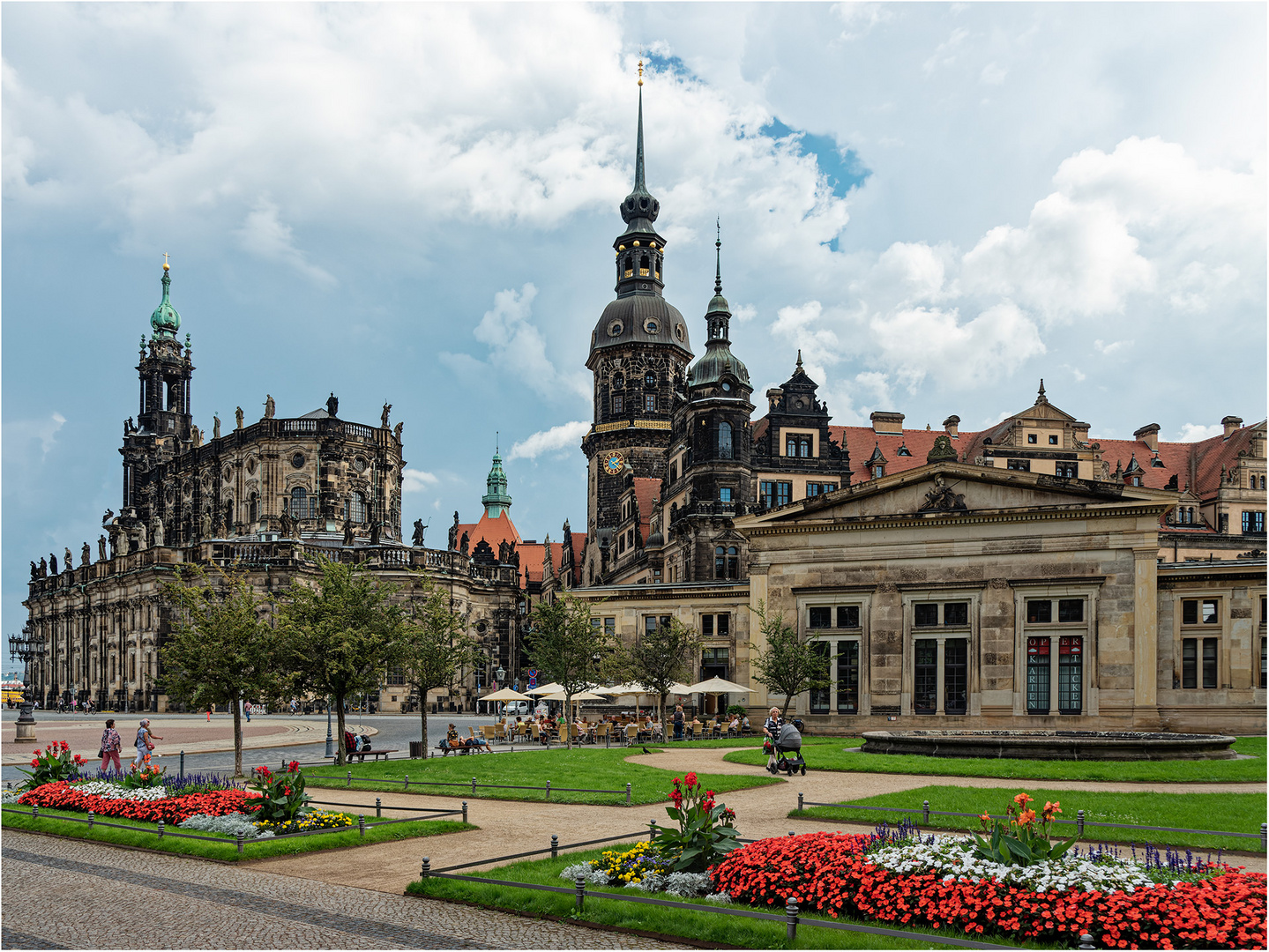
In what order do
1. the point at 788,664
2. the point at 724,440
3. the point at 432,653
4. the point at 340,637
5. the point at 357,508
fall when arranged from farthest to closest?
the point at 357,508
the point at 724,440
the point at 788,664
the point at 432,653
the point at 340,637

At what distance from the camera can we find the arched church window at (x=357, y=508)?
101 metres

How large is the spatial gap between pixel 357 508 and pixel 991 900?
94481 mm

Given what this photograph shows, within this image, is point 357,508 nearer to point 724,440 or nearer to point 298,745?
point 724,440

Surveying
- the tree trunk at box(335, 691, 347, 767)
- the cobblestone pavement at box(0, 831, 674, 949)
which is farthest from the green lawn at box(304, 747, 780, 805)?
the cobblestone pavement at box(0, 831, 674, 949)

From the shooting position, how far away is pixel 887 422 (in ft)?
262

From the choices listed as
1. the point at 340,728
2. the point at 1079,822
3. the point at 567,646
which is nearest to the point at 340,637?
the point at 340,728

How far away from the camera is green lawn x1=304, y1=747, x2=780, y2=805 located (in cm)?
2608

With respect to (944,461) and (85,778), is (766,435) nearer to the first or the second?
(944,461)

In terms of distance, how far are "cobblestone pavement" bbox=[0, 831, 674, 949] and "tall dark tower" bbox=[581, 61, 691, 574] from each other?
303ft

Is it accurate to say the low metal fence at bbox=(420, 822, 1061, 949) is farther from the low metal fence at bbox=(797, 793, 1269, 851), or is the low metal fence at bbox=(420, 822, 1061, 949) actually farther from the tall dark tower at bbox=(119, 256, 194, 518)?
the tall dark tower at bbox=(119, 256, 194, 518)

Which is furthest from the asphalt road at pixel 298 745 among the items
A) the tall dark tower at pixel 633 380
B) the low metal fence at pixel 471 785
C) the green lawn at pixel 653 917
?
the tall dark tower at pixel 633 380

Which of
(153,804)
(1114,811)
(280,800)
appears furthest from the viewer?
(153,804)

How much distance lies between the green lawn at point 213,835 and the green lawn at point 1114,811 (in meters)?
7.59

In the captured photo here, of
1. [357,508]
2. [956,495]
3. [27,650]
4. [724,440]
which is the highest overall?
[724,440]
